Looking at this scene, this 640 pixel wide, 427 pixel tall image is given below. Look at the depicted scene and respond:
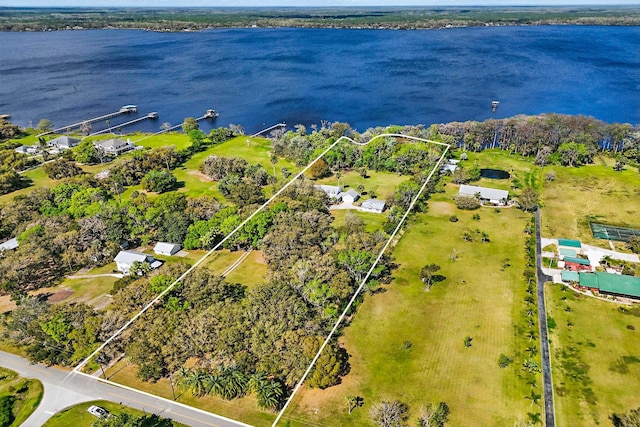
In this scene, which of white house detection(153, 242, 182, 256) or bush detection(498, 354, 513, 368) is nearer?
bush detection(498, 354, 513, 368)

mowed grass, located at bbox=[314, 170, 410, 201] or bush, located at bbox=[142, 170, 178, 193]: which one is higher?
bush, located at bbox=[142, 170, 178, 193]

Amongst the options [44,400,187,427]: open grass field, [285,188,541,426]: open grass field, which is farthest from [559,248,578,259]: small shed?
[44,400,187,427]: open grass field

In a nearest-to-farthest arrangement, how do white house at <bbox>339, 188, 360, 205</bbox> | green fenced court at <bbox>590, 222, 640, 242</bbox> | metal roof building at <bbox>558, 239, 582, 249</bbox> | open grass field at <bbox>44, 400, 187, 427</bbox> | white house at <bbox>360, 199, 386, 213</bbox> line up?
open grass field at <bbox>44, 400, 187, 427</bbox> < metal roof building at <bbox>558, 239, 582, 249</bbox> < green fenced court at <bbox>590, 222, 640, 242</bbox> < white house at <bbox>360, 199, 386, 213</bbox> < white house at <bbox>339, 188, 360, 205</bbox>

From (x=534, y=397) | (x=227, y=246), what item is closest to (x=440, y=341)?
(x=534, y=397)

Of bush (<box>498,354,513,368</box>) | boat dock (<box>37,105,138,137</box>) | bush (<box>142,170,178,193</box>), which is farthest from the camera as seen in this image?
boat dock (<box>37,105,138,137</box>)

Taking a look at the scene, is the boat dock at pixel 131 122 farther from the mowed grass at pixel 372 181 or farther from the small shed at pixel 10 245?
the mowed grass at pixel 372 181

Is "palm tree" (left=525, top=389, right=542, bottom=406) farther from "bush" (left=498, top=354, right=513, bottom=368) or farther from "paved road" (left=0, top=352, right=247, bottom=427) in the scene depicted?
"paved road" (left=0, top=352, right=247, bottom=427)

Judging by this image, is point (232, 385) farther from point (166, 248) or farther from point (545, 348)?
point (545, 348)

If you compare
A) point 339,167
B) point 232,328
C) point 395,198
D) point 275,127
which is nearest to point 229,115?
point 275,127
